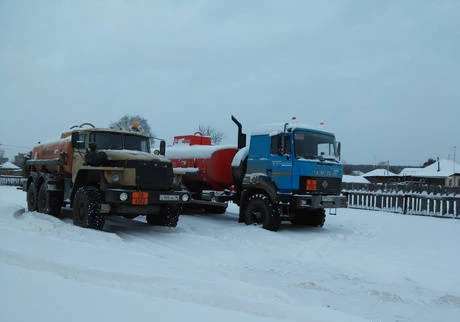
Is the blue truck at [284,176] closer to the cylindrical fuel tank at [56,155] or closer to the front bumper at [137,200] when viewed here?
the front bumper at [137,200]

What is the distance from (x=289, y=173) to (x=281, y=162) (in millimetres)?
370

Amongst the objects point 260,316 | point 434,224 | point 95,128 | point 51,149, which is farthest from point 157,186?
point 434,224

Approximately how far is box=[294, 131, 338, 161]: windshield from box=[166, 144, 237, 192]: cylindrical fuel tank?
273cm

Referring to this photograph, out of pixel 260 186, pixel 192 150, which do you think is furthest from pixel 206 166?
pixel 260 186

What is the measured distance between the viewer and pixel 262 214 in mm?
10953

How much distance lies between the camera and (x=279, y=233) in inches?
410

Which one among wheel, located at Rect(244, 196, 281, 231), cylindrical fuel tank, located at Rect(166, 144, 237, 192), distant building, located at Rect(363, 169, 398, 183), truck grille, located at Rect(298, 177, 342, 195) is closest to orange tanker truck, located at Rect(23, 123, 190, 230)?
wheel, located at Rect(244, 196, 281, 231)

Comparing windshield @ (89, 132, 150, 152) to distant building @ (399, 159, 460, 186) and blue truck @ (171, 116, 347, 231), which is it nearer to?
blue truck @ (171, 116, 347, 231)

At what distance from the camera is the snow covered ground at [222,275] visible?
150 inches

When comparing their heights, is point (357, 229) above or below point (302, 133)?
below

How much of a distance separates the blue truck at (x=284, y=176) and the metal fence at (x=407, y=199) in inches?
228

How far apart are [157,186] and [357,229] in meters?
5.97

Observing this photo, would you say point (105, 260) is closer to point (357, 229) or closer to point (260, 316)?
point (260, 316)

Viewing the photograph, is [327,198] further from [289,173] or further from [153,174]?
[153,174]
